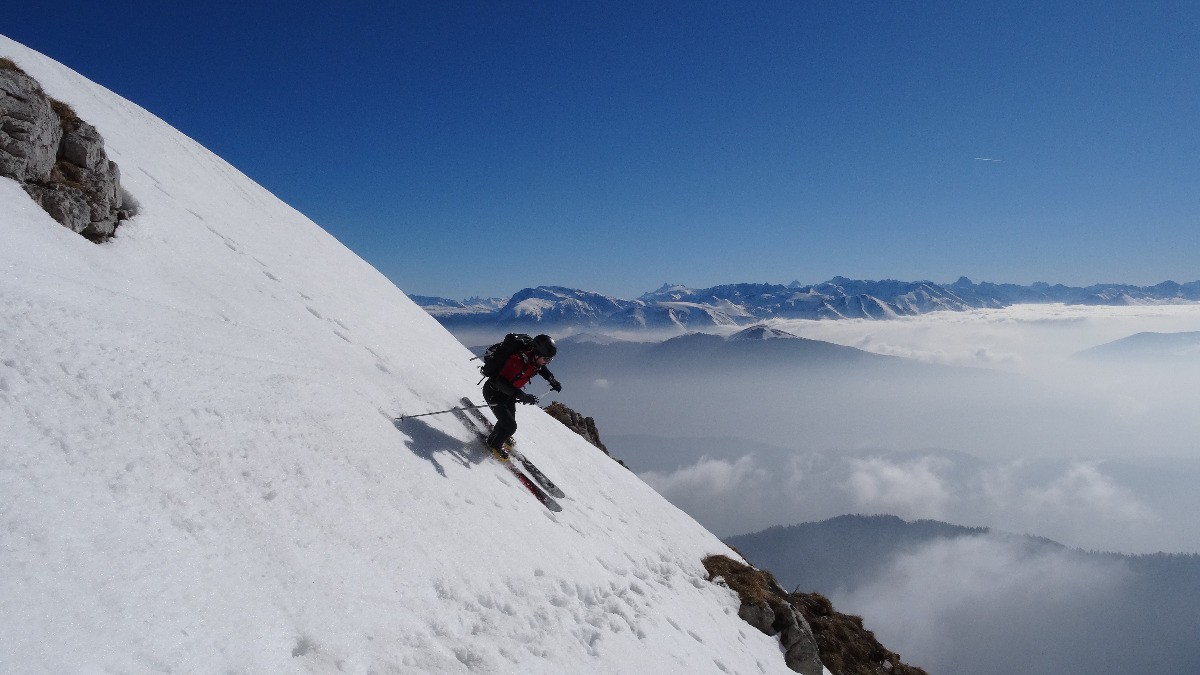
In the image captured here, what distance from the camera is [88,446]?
6.36 meters

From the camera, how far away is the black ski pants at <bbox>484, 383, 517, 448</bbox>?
1402cm

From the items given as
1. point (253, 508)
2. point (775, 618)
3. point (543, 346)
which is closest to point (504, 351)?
point (543, 346)

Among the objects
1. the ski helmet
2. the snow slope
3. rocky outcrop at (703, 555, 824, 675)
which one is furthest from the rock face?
rocky outcrop at (703, 555, 824, 675)

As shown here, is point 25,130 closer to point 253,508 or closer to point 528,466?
point 253,508

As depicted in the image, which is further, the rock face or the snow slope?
the rock face

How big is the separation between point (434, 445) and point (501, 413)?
2.21 metres

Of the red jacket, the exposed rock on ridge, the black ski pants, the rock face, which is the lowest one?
the exposed rock on ridge

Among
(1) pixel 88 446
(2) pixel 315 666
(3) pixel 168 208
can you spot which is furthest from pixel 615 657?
(3) pixel 168 208

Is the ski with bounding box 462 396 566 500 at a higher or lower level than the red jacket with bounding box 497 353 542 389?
lower

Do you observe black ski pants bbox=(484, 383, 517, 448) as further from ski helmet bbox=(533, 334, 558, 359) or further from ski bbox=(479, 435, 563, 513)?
ski helmet bbox=(533, 334, 558, 359)

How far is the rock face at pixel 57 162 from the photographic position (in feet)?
36.8

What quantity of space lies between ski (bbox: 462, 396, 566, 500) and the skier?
866mm

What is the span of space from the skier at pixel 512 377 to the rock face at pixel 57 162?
906 cm

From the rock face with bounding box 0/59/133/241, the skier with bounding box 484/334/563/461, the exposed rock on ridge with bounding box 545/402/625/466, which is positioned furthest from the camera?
the exposed rock on ridge with bounding box 545/402/625/466
